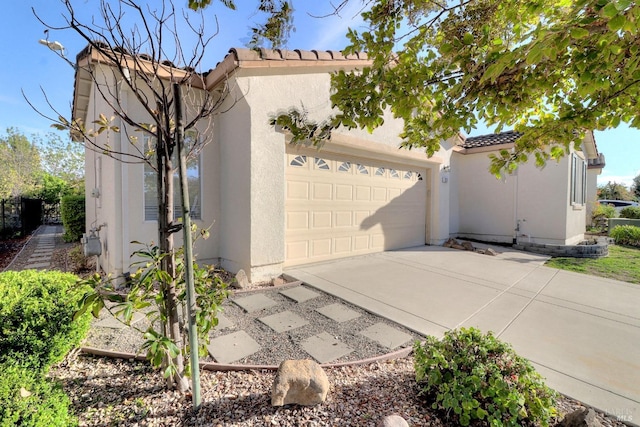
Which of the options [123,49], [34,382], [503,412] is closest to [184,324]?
[34,382]

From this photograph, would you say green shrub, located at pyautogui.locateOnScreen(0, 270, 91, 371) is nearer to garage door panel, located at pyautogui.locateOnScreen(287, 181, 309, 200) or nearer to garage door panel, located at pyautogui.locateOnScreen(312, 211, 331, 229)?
garage door panel, located at pyautogui.locateOnScreen(287, 181, 309, 200)

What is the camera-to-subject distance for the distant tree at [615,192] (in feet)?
88.9

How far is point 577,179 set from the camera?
33.9 feet

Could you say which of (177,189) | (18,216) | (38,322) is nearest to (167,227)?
(38,322)

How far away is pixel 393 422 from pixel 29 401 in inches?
88.5

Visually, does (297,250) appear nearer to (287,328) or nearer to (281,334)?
(287,328)

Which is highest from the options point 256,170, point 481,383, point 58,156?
point 58,156

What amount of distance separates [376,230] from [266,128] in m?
4.33

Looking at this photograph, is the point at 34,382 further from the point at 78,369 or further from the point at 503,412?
the point at 503,412

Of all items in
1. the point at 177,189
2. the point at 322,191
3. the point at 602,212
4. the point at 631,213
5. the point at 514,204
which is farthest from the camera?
the point at 631,213

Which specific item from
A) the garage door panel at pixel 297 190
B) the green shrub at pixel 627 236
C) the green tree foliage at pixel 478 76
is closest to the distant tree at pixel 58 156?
the garage door panel at pixel 297 190

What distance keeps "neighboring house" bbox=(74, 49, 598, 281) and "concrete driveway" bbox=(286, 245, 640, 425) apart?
0.95 meters

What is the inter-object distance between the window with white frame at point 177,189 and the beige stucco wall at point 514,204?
9282 millimetres

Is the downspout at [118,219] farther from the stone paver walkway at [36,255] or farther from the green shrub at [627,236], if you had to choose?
the green shrub at [627,236]
